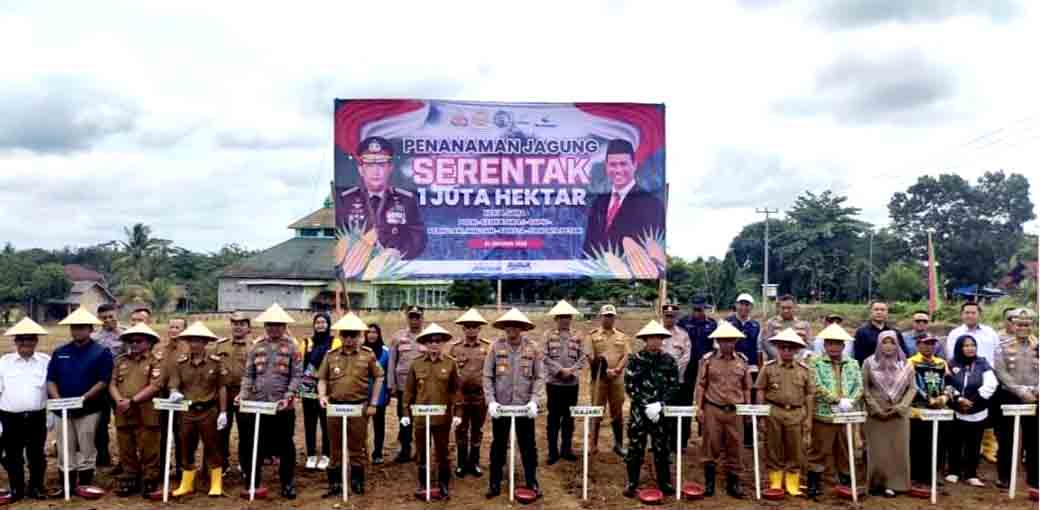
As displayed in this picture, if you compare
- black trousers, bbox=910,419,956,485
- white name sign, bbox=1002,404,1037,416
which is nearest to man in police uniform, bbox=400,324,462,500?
black trousers, bbox=910,419,956,485

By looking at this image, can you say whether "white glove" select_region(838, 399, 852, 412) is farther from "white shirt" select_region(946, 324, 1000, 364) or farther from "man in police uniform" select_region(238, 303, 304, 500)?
"man in police uniform" select_region(238, 303, 304, 500)

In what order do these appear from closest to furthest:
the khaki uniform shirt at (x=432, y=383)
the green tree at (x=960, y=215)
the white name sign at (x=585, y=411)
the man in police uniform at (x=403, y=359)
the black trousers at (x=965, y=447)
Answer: the white name sign at (x=585, y=411), the khaki uniform shirt at (x=432, y=383), the black trousers at (x=965, y=447), the man in police uniform at (x=403, y=359), the green tree at (x=960, y=215)

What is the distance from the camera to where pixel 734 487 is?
695cm

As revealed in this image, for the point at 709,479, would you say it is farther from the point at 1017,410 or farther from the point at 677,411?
the point at 1017,410

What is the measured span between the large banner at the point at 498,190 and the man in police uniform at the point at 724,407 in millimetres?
3573

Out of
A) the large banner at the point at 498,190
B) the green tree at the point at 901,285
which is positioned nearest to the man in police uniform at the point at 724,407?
the large banner at the point at 498,190

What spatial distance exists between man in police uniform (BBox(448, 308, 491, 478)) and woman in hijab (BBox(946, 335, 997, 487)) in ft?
14.7

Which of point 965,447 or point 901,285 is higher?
point 901,285

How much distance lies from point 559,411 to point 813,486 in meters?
2.58

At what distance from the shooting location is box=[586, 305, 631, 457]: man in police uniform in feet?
27.0

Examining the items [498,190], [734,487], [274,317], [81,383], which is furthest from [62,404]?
[734,487]

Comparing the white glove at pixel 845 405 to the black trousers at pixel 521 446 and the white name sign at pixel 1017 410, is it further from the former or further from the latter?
the black trousers at pixel 521 446

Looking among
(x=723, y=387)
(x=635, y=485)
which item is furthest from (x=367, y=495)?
(x=723, y=387)

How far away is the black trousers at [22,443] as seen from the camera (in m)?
6.68
